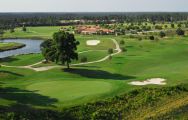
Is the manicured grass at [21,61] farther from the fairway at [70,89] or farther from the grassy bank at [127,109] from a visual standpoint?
the grassy bank at [127,109]

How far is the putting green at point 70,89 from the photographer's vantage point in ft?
151

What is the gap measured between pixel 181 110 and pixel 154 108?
123 inches

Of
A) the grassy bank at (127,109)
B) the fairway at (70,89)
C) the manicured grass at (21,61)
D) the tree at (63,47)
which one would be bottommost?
the manicured grass at (21,61)

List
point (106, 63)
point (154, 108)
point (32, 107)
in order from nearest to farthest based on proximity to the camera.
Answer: point (32, 107), point (154, 108), point (106, 63)

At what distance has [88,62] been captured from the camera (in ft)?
272

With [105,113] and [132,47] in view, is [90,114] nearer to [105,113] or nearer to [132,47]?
[105,113]

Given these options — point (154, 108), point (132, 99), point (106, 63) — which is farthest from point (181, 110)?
point (106, 63)

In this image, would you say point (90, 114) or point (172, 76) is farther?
point (172, 76)

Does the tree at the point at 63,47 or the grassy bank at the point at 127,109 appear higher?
the tree at the point at 63,47

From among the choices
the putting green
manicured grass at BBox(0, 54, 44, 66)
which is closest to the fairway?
the putting green

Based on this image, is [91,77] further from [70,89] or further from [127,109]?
[127,109]

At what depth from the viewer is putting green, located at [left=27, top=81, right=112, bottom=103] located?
46050 millimetres

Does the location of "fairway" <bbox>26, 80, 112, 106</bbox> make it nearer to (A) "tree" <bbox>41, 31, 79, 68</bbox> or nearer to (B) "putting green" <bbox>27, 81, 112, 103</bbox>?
(B) "putting green" <bbox>27, 81, 112, 103</bbox>

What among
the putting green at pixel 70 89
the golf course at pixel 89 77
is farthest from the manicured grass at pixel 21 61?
the putting green at pixel 70 89
